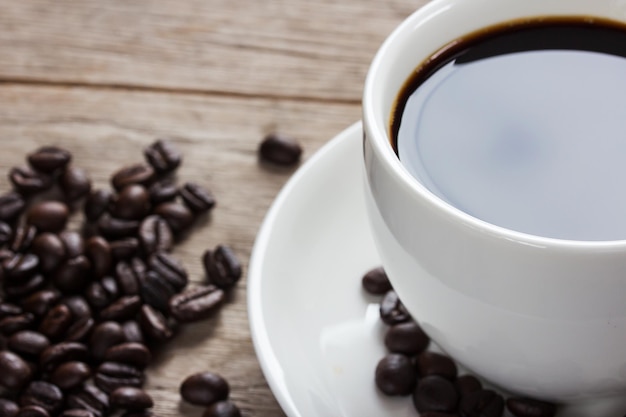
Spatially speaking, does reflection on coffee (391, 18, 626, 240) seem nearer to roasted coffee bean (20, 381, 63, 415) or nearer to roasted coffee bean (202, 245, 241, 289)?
roasted coffee bean (202, 245, 241, 289)

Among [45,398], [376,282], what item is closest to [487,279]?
[376,282]

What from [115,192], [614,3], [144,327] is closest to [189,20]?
[115,192]

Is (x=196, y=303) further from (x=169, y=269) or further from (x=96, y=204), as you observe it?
(x=96, y=204)

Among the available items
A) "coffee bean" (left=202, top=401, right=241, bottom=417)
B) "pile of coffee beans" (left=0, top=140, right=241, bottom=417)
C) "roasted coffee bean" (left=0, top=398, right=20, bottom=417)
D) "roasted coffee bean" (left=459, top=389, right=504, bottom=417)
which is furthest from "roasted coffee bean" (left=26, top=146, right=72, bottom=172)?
"roasted coffee bean" (left=459, top=389, right=504, bottom=417)

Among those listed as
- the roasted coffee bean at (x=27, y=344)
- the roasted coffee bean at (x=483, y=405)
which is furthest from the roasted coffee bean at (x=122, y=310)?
the roasted coffee bean at (x=483, y=405)

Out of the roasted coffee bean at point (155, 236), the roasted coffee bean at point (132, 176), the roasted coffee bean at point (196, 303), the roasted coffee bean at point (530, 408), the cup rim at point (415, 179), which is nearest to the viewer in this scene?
the cup rim at point (415, 179)

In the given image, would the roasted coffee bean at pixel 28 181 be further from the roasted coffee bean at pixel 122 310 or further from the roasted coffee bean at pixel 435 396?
the roasted coffee bean at pixel 435 396
